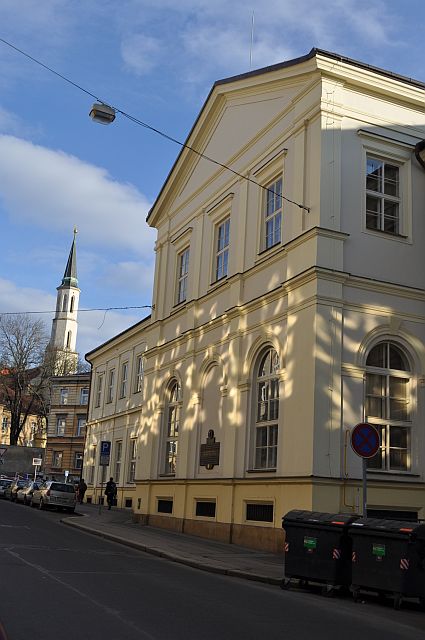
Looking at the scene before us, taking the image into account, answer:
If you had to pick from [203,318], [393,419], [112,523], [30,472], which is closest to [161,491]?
[112,523]

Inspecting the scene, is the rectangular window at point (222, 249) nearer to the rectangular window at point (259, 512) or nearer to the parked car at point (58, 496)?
the rectangular window at point (259, 512)

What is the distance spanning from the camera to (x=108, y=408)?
41.7 meters

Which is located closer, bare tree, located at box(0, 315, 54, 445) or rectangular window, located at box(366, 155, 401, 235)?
rectangular window, located at box(366, 155, 401, 235)

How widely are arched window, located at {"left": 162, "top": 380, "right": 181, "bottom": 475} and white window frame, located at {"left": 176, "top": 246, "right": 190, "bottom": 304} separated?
10.6 ft

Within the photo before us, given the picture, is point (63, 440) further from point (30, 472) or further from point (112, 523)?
point (112, 523)

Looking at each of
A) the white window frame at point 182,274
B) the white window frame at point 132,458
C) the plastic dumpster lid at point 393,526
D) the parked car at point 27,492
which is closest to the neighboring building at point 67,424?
the parked car at point 27,492

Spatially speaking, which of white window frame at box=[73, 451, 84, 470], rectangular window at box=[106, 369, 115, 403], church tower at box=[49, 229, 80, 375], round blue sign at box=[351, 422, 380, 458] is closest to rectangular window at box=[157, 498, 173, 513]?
round blue sign at box=[351, 422, 380, 458]

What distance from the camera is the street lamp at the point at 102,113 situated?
1595 cm

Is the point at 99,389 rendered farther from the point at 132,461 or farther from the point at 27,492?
the point at 132,461

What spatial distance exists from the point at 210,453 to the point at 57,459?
138 feet

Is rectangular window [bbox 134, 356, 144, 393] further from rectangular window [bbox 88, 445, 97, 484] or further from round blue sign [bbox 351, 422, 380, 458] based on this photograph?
round blue sign [bbox 351, 422, 380, 458]

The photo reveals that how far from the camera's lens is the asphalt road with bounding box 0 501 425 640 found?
7473mm

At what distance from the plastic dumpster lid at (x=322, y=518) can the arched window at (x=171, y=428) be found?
12548mm

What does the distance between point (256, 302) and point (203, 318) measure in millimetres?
4221
